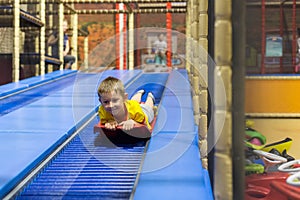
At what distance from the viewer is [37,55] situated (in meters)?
6.14

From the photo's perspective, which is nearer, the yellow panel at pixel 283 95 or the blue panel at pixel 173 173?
the blue panel at pixel 173 173

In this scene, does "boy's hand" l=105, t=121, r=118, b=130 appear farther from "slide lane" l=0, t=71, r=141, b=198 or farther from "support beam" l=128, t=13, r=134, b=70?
"support beam" l=128, t=13, r=134, b=70

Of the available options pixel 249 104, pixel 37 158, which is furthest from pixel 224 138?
pixel 37 158

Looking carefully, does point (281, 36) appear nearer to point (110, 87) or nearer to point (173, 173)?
point (110, 87)

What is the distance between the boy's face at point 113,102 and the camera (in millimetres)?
2562

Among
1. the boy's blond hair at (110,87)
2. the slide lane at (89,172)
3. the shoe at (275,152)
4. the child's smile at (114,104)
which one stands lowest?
the shoe at (275,152)

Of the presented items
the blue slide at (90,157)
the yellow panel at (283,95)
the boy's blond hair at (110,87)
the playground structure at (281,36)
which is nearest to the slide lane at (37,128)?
the blue slide at (90,157)

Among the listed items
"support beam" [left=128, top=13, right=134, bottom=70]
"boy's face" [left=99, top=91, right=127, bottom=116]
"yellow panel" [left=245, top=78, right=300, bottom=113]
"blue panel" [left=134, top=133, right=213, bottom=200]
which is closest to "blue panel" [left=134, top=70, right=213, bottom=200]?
"blue panel" [left=134, top=133, right=213, bottom=200]

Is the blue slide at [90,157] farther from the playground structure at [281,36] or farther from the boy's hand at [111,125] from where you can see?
the playground structure at [281,36]

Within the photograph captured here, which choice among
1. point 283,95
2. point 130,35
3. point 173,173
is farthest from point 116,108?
point 130,35

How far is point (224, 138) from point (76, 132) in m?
1.75

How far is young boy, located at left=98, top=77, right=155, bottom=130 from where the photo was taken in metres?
2.55

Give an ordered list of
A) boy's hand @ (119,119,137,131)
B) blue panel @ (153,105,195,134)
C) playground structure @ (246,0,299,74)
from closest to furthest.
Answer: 1. boy's hand @ (119,119,137,131)
2. blue panel @ (153,105,195,134)
3. playground structure @ (246,0,299,74)

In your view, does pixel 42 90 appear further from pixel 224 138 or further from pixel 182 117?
pixel 224 138
